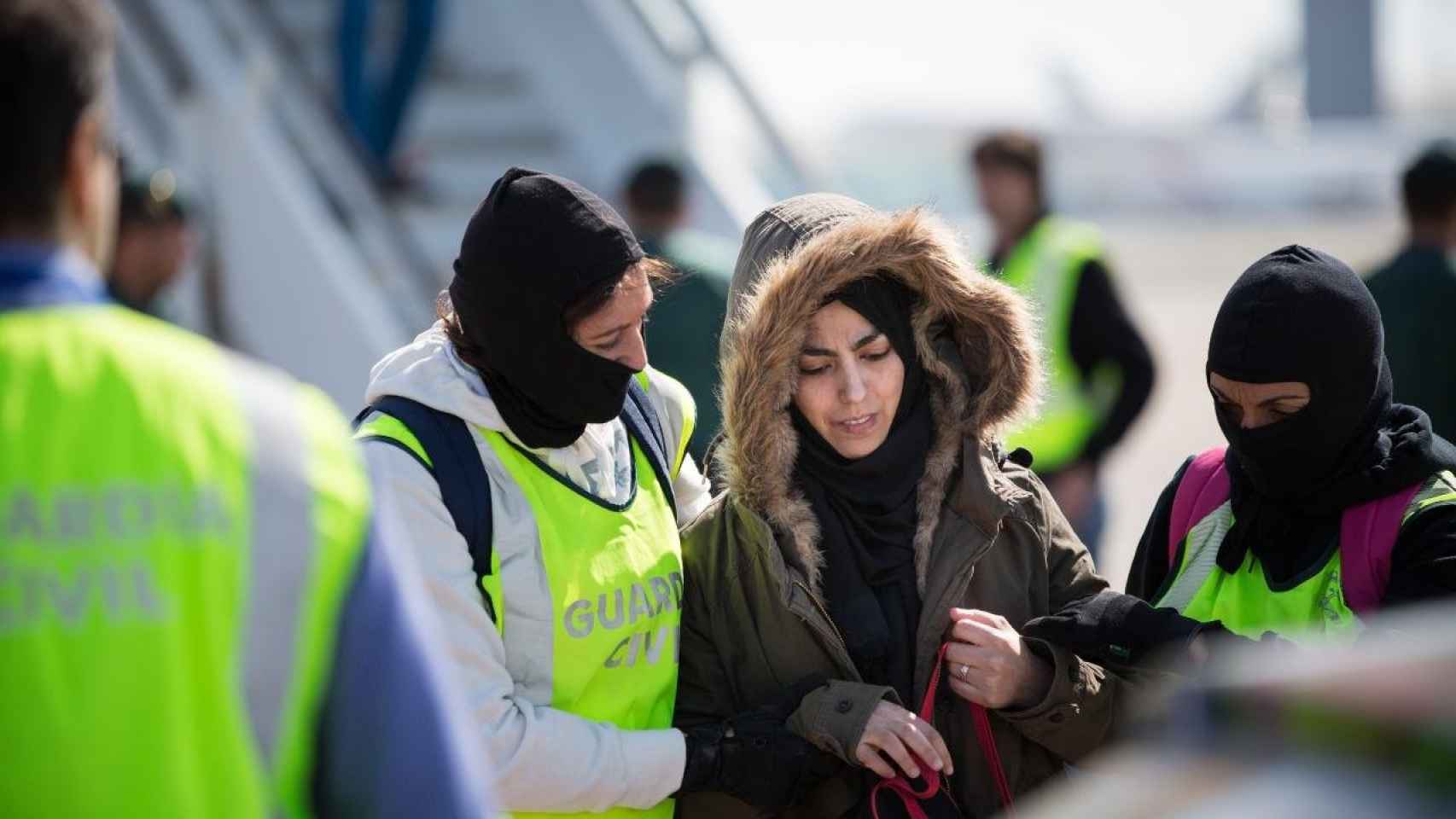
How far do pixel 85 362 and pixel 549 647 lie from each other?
1294 mm

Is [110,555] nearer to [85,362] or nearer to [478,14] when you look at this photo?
[85,362]

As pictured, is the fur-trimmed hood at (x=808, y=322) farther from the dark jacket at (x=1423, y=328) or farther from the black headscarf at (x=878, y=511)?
the dark jacket at (x=1423, y=328)

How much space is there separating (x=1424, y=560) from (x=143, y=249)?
4267 millimetres

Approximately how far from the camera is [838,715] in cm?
271

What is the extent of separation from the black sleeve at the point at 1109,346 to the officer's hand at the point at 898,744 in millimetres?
3072

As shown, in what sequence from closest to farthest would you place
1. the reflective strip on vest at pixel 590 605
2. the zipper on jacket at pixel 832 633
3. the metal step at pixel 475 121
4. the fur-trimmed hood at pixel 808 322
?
1. the reflective strip on vest at pixel 590 605
2. the zipper on jacket at pixel 832 633
3. the fur-trimmed hood at pixel 808 322
4. the metal step at pixel 475 121

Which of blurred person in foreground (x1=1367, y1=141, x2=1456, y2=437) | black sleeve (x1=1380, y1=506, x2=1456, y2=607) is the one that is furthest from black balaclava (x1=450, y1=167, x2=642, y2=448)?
blurred person in foreground (x1=1367, y1=141, x2=1456, y2=437)

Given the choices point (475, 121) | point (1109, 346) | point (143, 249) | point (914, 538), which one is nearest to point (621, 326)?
point (914, 538)

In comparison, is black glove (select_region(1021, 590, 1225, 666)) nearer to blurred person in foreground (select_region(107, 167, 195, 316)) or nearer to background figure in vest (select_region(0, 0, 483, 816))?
background figure in vest (select_region(0, 0, 483, 816))

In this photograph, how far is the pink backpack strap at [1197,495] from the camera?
9.89ft

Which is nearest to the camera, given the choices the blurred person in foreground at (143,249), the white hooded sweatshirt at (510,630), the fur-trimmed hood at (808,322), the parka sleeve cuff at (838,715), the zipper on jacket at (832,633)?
the white hooded sweatshirt at (510,630)

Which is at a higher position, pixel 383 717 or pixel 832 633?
pixel 383 717

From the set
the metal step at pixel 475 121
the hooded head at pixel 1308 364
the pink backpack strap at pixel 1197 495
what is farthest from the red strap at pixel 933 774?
the metal step at pixel 475 121

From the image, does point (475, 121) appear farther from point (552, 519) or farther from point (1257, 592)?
point (1257, 592)
